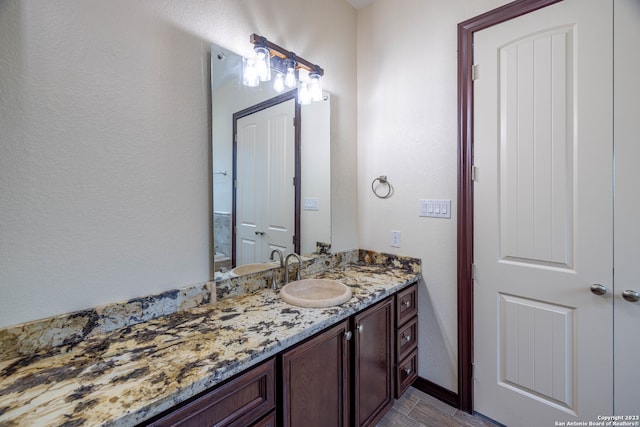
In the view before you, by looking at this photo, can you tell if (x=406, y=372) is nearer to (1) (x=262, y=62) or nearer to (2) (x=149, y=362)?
(2) (x=149, y=362)

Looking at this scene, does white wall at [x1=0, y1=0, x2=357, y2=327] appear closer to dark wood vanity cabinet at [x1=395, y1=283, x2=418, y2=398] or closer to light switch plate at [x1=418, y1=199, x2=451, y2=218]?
dark wood vanity cabinet at [x1=395, y1=283, x2=418, y2=398]

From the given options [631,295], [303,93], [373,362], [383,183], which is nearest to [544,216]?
[631,295]

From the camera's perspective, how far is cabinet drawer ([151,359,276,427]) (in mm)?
755

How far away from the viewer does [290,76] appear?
64.1 inches

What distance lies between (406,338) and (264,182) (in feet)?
4.23

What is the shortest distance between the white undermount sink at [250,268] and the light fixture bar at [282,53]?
1.14 metres

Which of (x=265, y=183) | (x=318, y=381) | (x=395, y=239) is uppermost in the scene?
(x=265, y=183)

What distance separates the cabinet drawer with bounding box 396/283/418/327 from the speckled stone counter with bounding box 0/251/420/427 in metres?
0.39

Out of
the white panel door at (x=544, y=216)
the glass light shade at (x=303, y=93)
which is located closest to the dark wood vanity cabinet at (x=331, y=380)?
the white panel door at (x=544, y=216)

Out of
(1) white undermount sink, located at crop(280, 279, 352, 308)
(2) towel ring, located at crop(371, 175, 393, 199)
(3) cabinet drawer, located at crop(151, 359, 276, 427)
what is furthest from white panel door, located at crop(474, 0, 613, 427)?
(3) cabinet drawer, located at crop(151, 359, 276, 427)

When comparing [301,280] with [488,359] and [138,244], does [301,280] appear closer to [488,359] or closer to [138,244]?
[138,244]

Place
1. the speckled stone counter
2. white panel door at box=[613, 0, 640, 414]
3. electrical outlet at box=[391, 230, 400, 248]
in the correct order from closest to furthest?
the speckled stone counter < white panel door at box=[613, 0, 640, 414] < electrical outlet at box=[391, 230, 400, 248]

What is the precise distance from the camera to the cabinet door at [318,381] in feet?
3.37

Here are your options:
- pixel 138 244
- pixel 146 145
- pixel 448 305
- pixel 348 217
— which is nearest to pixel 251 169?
pixel 146 145
